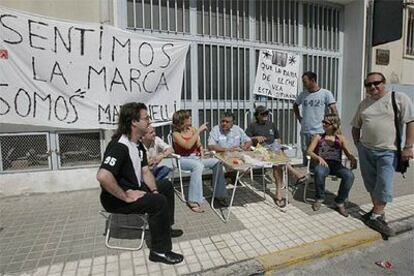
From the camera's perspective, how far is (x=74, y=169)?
15.8 feet

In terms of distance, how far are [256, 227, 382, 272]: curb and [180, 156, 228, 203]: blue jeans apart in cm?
125

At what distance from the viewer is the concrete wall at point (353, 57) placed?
656 cm

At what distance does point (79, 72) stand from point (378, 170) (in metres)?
4.16

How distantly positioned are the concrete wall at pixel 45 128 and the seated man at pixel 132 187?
215 centimetres

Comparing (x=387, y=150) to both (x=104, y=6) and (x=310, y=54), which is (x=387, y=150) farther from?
(x=104, y=6)

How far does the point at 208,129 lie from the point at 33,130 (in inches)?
112

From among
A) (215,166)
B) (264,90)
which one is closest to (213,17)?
(264,90)

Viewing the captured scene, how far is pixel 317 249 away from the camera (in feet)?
10.4

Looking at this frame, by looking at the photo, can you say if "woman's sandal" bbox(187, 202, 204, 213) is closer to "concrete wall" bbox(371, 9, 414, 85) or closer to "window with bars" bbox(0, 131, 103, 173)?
"window with bars" bbox(0, 131, 103, 173)

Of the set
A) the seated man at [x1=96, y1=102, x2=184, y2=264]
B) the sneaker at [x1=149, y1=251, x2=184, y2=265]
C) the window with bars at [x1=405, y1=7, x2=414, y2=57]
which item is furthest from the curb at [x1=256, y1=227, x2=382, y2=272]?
the window with bars at [x1=405, y1=7, x2=414, y2=57]

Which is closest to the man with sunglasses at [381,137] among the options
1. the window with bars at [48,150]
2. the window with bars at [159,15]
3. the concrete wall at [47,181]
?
the window with bars at [159,15]

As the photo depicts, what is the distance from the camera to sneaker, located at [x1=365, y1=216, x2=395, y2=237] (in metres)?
3.54

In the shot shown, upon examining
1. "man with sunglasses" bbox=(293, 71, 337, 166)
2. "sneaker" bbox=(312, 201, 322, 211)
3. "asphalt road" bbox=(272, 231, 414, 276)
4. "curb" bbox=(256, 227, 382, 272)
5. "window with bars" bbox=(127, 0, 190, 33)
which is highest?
"window with bars" bbox=(127, 0, 190, 33)

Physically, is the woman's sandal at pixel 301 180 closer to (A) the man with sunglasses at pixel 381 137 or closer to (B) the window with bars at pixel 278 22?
(A) the man with sunglasses at pixel 381 137
